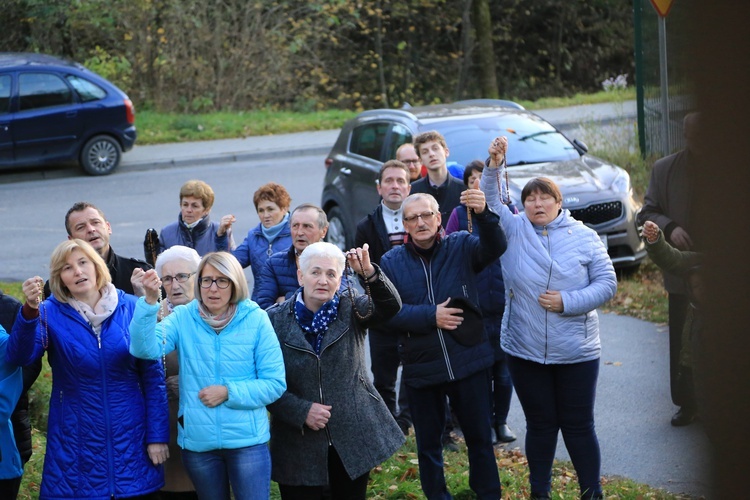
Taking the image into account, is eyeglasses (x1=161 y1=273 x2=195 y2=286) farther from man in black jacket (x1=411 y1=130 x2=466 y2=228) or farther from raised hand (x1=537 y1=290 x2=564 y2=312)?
man in black jacket (x1=411 y1=130 x2=466 y2=228)

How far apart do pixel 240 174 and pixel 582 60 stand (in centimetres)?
1489

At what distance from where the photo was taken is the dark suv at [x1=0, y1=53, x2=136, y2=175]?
58.2ft

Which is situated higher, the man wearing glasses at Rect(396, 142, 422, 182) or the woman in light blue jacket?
the man wearing glasses at Rect(396, 142, 422, 182)

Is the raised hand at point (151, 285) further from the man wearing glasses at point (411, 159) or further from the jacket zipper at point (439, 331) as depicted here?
the man wearing glasses at point (411, 159)

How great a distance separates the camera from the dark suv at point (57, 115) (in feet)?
58.2

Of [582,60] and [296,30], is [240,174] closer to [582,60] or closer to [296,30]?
[296,30]

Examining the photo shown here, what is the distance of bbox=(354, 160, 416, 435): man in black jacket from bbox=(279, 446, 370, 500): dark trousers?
2000 mm

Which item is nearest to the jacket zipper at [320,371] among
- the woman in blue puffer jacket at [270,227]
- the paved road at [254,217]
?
the paved road at [254,217]

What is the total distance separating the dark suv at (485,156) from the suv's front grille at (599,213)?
1cm

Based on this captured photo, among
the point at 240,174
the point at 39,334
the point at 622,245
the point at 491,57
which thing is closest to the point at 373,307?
the point at 39,334

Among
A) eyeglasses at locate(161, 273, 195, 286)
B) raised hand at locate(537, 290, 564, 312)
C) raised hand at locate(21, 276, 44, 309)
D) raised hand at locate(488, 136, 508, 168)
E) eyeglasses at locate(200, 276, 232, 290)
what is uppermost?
raised hand at locate(488, 136, 508, 168)

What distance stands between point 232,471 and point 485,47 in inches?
966

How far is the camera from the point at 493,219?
5.45m

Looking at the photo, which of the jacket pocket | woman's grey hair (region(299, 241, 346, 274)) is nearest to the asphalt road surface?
the jacket pocket
